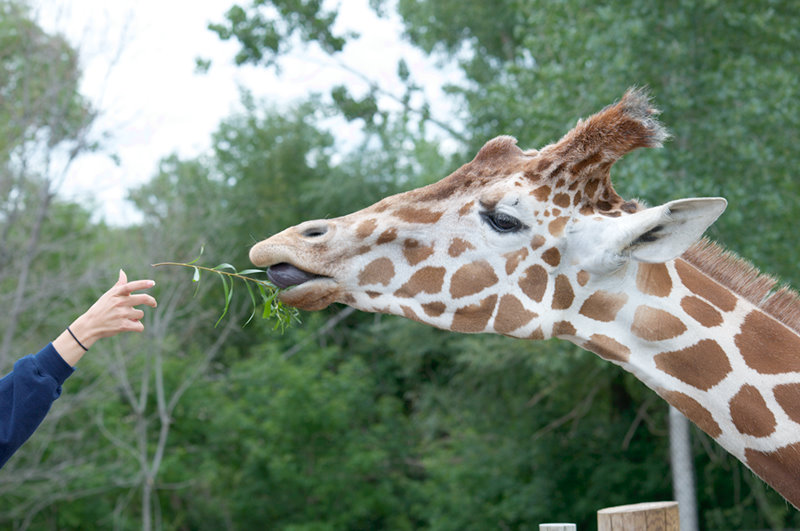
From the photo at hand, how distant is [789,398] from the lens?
84.4 inches

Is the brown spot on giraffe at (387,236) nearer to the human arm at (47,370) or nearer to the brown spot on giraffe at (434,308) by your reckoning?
the brown spot on giraffe at (434,308)

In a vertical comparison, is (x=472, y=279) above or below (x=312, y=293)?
above

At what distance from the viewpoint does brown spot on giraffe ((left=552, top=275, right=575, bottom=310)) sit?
2.32 meters

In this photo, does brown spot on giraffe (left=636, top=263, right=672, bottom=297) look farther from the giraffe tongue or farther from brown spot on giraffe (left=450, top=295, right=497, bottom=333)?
the giraffe tongue

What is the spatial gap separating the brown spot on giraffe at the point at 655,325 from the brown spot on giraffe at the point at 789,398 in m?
0.30

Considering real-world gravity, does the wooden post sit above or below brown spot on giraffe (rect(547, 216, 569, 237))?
below

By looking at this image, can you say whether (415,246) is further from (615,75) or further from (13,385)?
(615,75)

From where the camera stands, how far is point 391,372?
18188 millimetres

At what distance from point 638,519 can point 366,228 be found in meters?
1.17

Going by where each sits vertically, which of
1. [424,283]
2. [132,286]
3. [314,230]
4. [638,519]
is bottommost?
[638,519]

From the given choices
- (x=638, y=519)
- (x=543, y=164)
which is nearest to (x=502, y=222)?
(x=543, y=164)

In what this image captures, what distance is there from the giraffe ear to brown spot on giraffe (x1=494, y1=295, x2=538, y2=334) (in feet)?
1.20

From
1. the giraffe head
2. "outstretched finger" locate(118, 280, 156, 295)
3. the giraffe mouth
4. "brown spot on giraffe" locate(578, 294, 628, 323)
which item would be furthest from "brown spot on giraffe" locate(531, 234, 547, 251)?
"outstretched finger" locate(118, 280, 156, 295)

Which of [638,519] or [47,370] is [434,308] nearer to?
[638,519]
